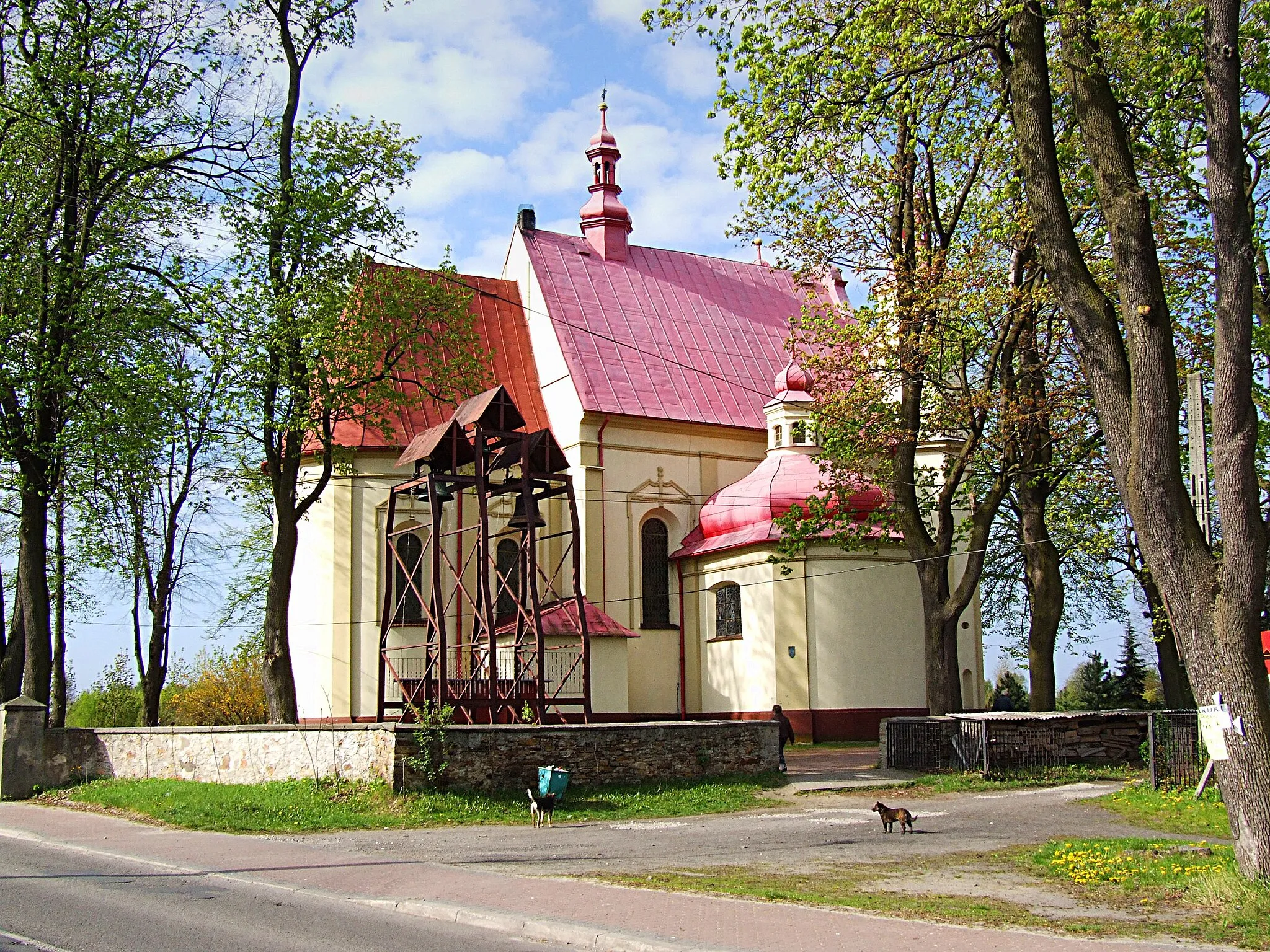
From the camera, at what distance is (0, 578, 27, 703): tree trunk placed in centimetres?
2231

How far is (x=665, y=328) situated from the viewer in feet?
117

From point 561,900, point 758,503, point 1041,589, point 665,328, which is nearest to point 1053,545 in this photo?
point 1041,589

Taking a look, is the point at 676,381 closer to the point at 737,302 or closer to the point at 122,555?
the point at 737,302

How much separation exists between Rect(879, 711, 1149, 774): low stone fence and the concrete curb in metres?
13.2

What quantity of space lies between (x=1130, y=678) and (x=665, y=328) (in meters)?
25.0

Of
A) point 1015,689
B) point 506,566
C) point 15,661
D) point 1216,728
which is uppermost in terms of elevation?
point 506,566

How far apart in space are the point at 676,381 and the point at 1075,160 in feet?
53.4

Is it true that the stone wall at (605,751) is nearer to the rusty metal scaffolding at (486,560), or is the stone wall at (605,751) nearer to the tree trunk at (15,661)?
the rusty metal scaffolding at (486,560)

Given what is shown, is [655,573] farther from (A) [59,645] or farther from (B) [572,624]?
(A) [59,645]

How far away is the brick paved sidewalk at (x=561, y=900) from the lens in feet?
26.8

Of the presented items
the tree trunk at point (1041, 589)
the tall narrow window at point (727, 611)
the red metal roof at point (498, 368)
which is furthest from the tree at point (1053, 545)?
the red metal roof at point (498, 368)

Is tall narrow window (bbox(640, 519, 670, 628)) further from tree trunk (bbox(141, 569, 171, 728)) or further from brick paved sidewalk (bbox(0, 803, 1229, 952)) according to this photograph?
brick paved sidewalk (bbox(0, 803, 1229, 952))

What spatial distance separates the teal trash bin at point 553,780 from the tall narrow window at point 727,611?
45.5ft

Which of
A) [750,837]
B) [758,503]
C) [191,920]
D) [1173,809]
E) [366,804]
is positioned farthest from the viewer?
[758,503]
